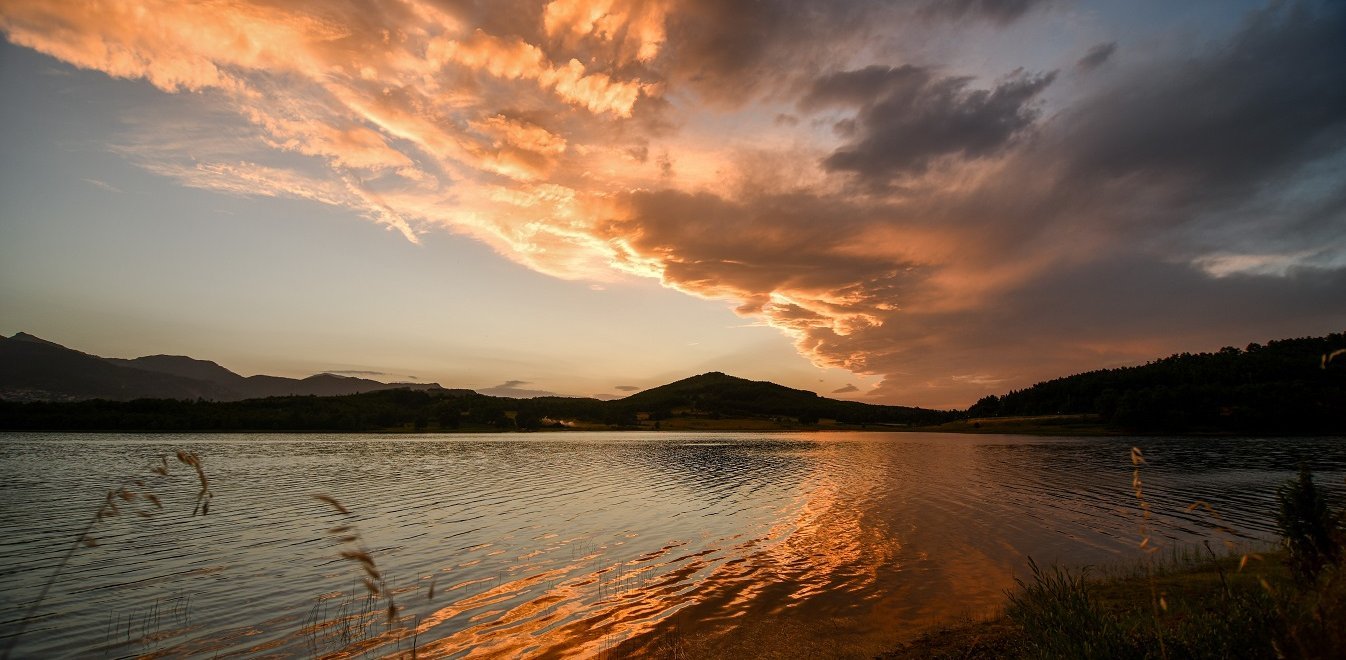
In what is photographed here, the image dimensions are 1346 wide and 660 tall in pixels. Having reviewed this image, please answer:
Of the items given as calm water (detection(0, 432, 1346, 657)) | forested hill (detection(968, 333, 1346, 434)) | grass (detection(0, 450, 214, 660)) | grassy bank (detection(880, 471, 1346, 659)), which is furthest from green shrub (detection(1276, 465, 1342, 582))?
forested hill (detection(968, 333, 1346, 434))

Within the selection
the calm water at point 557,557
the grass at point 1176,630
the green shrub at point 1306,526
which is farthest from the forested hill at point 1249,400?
the grass at point 1176,630

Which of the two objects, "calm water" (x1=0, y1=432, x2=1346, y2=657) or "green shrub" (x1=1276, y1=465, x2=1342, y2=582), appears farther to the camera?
"calm water" (x1=0, y1=432, x2=1346, y2=657)

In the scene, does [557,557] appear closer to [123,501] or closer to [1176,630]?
[123,501]

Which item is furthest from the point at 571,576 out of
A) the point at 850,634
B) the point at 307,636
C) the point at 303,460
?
the point at 303,460

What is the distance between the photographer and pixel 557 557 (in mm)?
25406

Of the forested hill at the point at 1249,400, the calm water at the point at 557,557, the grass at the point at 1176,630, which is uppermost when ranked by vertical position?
the forested hill at the point at 1249,400

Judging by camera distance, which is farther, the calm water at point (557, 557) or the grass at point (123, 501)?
the calm water at point (557, 557)

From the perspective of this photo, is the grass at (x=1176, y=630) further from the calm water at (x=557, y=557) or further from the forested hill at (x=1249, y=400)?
the forested hill at (x=1249, y=400)

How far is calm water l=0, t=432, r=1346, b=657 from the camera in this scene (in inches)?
648

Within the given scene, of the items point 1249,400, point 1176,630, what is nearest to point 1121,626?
point 1176,630

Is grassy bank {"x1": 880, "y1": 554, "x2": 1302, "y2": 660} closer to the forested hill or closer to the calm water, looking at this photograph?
the calm water

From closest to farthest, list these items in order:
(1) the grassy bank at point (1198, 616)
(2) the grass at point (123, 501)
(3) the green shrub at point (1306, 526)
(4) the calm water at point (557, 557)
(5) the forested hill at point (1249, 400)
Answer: (2) the grass at point (123, 501) < (1) the grassy bank at point (1198, 616) < (3) the green shrub at point (1306, 526) < (4) the calm water at point (557, 557) < (5) the forested hill at point (1249, 400)

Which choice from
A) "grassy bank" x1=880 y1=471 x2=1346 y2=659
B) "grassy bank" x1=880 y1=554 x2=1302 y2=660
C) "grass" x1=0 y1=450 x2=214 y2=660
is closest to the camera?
"grass" x1=0 y1=450 x2=214 y2=660

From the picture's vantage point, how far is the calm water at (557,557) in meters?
16.5
